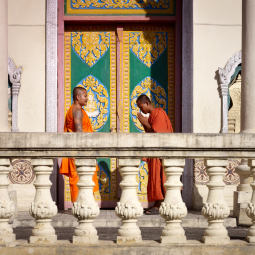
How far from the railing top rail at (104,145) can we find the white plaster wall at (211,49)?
378cm

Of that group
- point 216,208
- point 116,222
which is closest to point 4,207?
point 216,208

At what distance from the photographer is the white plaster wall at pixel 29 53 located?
24.8 ft

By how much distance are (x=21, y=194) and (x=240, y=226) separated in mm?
3307

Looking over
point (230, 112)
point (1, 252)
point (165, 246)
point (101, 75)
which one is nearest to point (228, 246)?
point (165, 246)

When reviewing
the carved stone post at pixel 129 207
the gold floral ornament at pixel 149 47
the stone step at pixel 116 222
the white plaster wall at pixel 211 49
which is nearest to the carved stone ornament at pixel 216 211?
the carved stone post at pixel 129 207

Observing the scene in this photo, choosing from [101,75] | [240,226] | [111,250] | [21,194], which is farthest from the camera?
[101,75]

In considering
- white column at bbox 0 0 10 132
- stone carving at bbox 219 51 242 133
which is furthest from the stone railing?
stone carving at bbox 219 51 242 133

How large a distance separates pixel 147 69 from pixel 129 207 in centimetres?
455

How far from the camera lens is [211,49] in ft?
25.2

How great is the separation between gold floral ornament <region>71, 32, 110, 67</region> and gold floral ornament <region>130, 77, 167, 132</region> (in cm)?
86

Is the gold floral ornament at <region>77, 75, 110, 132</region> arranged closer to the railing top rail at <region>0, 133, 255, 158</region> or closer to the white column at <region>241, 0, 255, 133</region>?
the white column at <region>241, 0, 255, 133</region>

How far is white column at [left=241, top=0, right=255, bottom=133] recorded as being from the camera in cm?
606

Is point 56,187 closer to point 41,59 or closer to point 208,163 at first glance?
point 41,59

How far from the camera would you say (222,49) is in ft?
25.2
